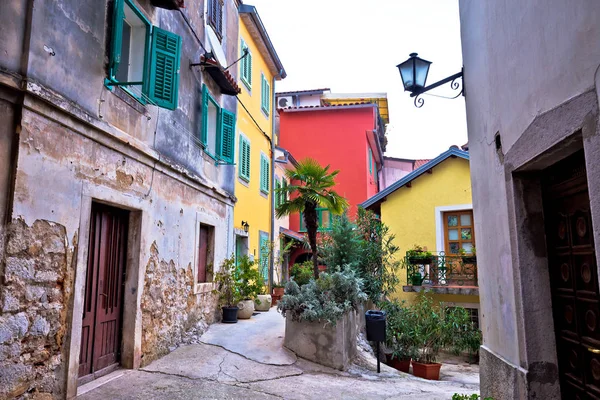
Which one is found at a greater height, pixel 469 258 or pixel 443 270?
pixel 469 258

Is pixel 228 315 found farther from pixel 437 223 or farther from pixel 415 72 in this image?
pixel 437 223

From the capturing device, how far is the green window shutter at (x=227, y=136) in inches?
388

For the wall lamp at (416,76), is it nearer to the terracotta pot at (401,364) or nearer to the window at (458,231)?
the terracotta pot at (401,364)

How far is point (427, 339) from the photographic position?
31.0 feet

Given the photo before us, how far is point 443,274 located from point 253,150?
6.78 m

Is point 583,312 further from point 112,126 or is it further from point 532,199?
point 112,126

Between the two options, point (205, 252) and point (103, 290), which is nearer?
point (103, 290)

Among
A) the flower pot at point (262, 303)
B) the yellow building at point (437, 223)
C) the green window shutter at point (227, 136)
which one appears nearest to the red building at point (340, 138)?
the yellow building at point (437, 223)

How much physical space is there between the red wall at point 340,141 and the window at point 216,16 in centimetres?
1180

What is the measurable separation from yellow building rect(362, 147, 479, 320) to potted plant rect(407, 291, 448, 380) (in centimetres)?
220

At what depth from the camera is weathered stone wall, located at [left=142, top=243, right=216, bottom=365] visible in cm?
663

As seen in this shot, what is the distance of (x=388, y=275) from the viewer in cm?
1099

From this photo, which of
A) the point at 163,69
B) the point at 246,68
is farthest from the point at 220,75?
the point at 246,68

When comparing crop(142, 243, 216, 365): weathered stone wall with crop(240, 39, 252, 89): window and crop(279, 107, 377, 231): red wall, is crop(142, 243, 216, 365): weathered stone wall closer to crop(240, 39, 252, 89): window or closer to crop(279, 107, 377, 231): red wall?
crop(240, 39, 252, 89): window
